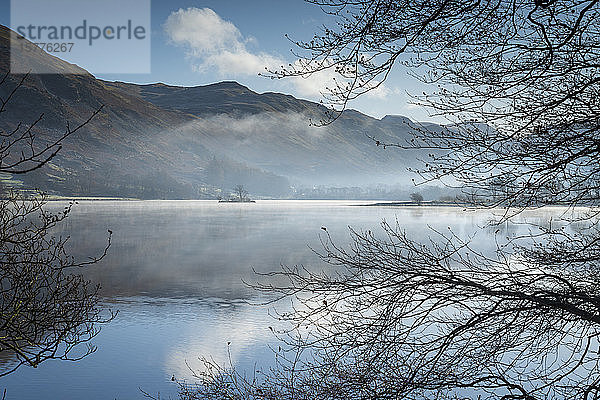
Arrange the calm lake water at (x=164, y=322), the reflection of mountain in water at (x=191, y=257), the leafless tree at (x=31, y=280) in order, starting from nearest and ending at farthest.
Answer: the leafless tree at (x=31, y=280) → the calm lake water at (x=164, y=322) → the reflection of mountain in water at (x=191, y=257)

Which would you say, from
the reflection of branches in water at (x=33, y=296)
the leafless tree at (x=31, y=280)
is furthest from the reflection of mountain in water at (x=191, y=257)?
the reflection of branches in water at (x=33, y=296)

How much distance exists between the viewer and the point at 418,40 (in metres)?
5.07

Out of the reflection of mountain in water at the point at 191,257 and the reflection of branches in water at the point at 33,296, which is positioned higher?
the reflection of branches in water at the point at 33,296

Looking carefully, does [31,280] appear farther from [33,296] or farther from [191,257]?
[191,257]

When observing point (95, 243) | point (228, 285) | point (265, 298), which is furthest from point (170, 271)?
point (95, 243)

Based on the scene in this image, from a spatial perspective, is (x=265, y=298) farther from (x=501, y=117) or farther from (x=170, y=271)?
(x=501, y=117)

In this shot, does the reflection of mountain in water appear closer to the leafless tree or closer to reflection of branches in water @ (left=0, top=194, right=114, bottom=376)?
the leafless tree

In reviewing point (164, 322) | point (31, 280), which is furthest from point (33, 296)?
point (164, 322)

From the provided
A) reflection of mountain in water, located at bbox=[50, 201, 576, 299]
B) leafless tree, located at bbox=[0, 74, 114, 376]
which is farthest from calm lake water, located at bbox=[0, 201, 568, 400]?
leafless tree, located at bbox=[0, 74, 114, 376]

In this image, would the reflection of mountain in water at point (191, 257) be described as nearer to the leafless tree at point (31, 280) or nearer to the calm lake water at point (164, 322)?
the calm lake water at point (164, 322)

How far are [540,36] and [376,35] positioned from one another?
186 centimetres

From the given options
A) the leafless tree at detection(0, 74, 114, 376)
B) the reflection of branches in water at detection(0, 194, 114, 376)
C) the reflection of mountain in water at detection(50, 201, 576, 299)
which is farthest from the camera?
the reflection of mountain in water at detection(50, 201, 576, 299)

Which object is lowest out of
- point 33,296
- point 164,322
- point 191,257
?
point 164,322

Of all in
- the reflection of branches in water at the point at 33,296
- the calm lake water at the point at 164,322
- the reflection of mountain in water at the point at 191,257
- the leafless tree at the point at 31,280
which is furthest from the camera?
the reflection of mountain in water at the point at 191,257
